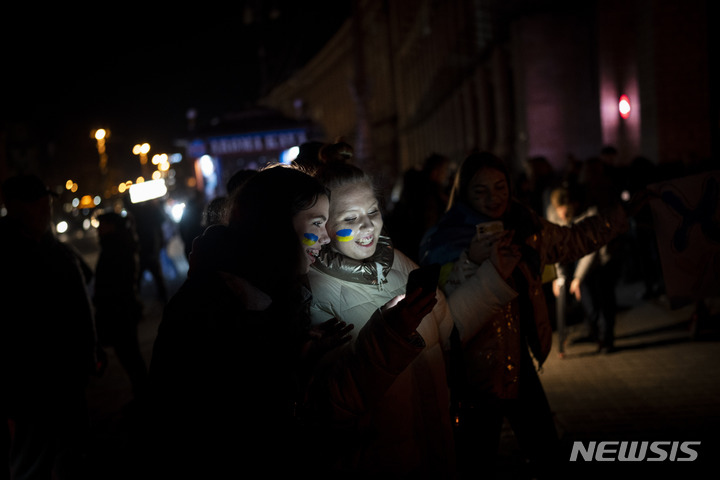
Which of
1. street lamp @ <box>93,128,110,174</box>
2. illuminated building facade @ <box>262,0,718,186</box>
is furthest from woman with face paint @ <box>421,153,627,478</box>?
street lamp @ <box>93,128,110,174</box>

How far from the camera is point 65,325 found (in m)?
4.24

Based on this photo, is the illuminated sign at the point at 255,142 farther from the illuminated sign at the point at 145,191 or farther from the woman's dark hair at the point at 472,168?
the woman's dark hair at the point at 472,168

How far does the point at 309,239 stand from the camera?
2346 mm

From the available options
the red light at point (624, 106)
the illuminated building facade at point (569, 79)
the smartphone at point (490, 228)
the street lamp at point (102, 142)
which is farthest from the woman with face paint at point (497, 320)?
the street lamp at point (102, 142)

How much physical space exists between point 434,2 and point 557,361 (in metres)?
30.0

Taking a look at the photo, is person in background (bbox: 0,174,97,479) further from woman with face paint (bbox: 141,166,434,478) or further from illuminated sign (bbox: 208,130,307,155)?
illuminated sign (bbox: 208,130,307,155)

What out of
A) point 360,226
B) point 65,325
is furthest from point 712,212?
point 65,325

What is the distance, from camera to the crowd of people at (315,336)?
71.0 inches

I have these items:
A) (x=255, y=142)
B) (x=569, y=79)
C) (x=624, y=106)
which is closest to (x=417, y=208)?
(x=624, y=106)

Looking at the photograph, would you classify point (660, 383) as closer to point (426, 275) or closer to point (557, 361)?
point (557, 361)

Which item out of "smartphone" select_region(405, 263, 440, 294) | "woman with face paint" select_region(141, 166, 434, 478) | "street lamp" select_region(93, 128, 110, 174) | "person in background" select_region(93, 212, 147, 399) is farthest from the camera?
"street lamp" select_region(93, 128, 110, 174)

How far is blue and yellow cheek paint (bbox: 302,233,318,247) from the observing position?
2.32m

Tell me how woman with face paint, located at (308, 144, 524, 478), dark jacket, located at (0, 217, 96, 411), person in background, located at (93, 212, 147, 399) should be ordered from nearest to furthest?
1. woman with face paint, located at (308, 144, 524, 478)
2. dark jacket, located at (0, 217, 96, 411)
3. person in background, located at (93, 212, 147, 399)

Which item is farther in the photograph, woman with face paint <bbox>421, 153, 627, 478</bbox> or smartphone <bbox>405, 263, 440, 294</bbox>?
woman with face paint <bbox>421, 153, 627, 478</bbox>
